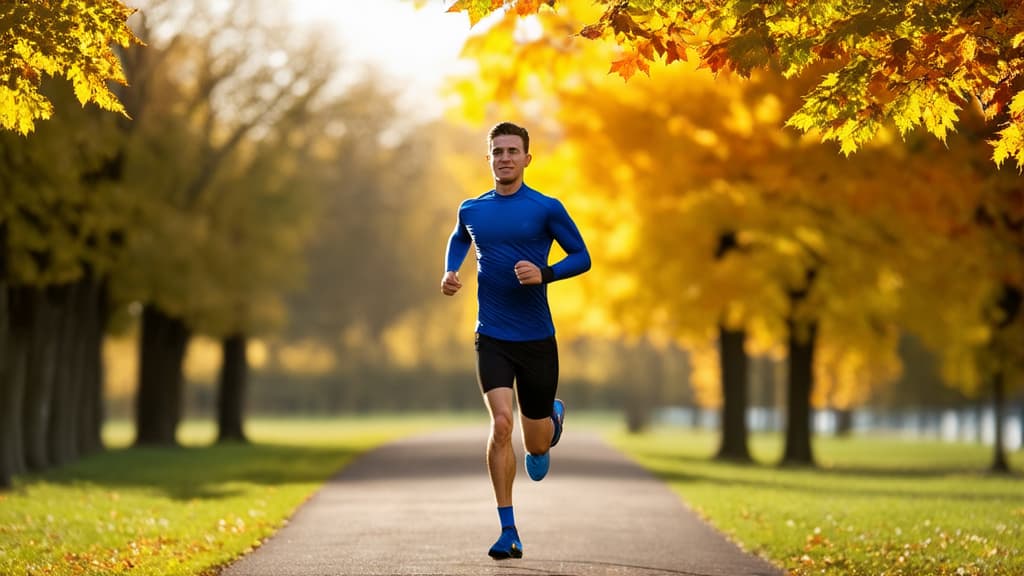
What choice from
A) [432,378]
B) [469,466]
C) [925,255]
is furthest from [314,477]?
[432,378]

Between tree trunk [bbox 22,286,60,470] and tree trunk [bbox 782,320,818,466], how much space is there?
13054mm

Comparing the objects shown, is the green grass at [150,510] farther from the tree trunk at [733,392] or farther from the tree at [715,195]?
the tree trunk at [733,392]

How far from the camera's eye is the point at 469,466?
21391 mm

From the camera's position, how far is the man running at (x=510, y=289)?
27.9 ft

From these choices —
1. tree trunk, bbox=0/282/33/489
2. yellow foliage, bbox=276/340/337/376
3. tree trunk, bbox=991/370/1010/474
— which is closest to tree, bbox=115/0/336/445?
tree trunk, bbox=0/282/33/489

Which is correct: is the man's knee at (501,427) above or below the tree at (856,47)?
below

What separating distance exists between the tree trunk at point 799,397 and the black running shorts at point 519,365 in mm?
18809

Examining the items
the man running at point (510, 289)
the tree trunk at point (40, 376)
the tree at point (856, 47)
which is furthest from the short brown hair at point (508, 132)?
the tree trunk at point (40, 376)

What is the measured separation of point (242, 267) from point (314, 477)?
449 inches

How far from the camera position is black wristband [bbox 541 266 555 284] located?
8281mm

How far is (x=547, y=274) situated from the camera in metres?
8.32

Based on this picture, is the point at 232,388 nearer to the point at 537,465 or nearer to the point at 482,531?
the point at 482,531

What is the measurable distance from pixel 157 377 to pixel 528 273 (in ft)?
75.4

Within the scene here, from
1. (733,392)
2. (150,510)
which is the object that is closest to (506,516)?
(150,510)
